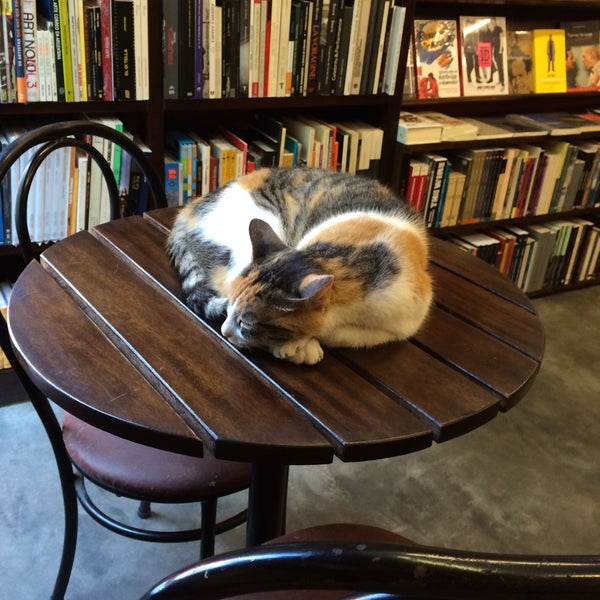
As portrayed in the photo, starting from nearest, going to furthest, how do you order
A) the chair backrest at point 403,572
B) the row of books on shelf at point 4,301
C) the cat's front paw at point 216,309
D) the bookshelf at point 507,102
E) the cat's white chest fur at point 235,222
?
the chair backrest at point 403,572 < the cat's front paw at point 216,309 < the cat's white chest fur at point 235,222 < the row of books on shelf at point 4,301 < the bookshelf at point 507,102

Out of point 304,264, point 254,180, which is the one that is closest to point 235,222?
point 254,180

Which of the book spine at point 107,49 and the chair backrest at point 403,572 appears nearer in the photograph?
the chair backrest at point 403,572

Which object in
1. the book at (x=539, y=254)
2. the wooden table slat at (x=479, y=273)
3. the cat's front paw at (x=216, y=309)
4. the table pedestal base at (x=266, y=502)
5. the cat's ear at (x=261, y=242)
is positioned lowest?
the book at (x=539, y=254)

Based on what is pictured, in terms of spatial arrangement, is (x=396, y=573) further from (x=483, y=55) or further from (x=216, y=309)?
(x=483, y=55)

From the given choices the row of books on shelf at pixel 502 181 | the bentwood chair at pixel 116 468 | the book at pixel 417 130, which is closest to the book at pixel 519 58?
the row of books on shelf at pixel 502 181

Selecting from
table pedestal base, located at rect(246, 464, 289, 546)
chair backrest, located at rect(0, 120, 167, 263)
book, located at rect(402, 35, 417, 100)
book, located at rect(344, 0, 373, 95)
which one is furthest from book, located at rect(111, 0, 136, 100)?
table pedestal base, located at rect(246, 464, 289, 546)

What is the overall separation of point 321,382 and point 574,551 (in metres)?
1.18

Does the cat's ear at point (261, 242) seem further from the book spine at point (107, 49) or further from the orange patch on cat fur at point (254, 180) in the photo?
the book spine at point (107, 49)

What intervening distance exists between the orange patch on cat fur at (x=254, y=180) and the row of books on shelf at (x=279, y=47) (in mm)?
609

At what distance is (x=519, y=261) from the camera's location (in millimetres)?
2947

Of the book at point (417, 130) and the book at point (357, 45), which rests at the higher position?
the book at point (357, 45)

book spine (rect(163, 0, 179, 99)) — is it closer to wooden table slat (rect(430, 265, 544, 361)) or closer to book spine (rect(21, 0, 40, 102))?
book spine (rect(21, 0, 40, 102))

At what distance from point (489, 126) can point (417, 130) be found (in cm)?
49

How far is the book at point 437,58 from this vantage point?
96.3 inches
